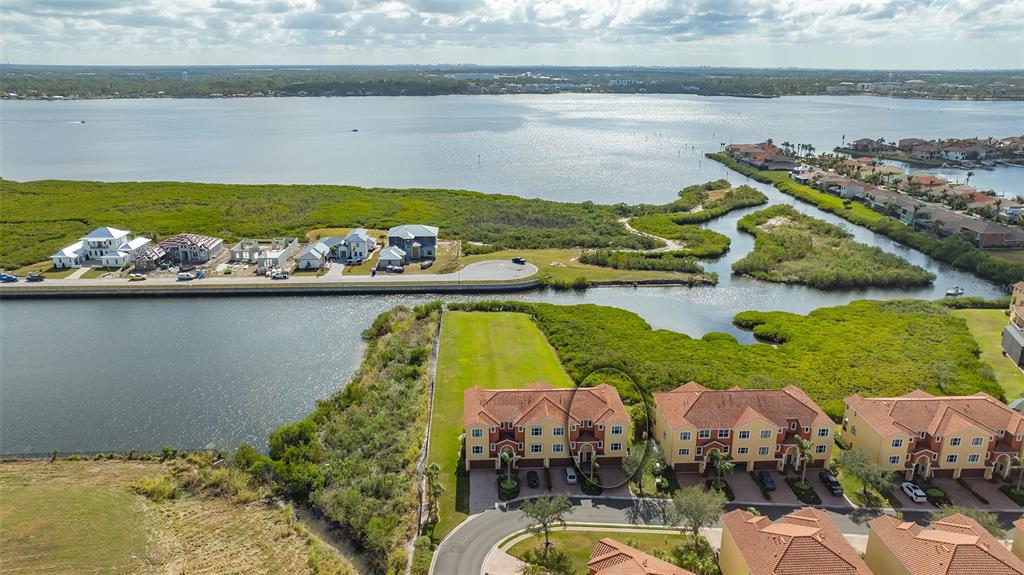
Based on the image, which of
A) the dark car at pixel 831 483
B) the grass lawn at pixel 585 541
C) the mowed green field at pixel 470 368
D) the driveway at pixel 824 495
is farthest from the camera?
the mowed green field at pixel 470 368

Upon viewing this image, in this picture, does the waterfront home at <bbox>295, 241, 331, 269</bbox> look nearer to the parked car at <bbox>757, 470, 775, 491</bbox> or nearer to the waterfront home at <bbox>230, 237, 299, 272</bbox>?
the waterfront home at <bbox>230, 237, 299, 272</bbox>

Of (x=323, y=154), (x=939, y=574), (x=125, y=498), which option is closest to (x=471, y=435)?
(x=125, y=498)

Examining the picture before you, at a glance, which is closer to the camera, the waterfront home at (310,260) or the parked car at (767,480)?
the parked car at (767,480)

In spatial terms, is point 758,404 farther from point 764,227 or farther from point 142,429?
point 764,227

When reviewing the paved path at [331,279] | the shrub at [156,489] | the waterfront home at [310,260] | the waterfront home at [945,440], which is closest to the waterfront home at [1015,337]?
the waterfront home at [945,440]

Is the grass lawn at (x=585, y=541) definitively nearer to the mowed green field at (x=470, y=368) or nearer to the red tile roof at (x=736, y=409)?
the mowed green field at (x=470, y=368)

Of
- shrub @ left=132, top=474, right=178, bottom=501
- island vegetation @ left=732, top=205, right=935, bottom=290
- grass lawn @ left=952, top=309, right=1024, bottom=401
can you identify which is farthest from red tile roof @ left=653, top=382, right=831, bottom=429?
island vegetation @ left=732, top=205, right=935, bottom=290

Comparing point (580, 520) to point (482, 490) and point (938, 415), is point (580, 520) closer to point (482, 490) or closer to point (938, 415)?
point (482, 490)
